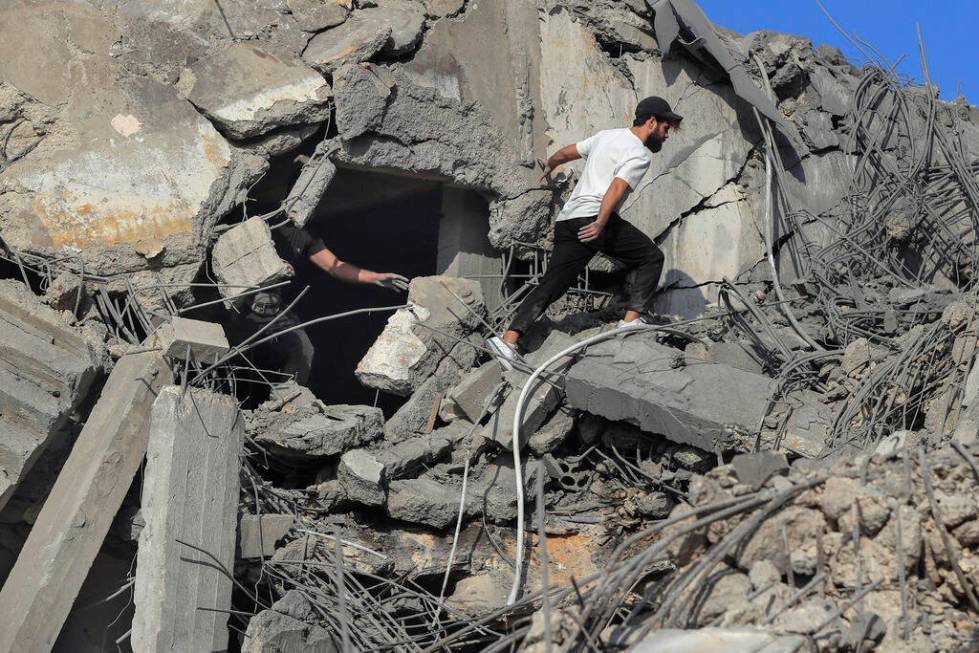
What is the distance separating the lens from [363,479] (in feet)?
20.4

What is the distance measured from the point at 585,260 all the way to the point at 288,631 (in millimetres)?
2711

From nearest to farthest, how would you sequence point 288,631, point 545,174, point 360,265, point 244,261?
point 288,631, point 244,261, point 545,174, point 360,265

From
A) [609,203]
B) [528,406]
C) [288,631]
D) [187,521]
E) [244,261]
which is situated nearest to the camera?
[187,521]

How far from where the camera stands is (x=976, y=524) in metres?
3.81

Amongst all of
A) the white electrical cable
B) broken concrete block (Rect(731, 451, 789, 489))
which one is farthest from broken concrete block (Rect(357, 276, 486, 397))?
broken concrete block (Rect(731, 451, 789, 489))

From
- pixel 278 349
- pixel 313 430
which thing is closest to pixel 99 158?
pixel 278 349

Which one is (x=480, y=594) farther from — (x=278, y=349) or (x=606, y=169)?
(x=606, y=169)

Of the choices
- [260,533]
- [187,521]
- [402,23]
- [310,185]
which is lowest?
[260,533]

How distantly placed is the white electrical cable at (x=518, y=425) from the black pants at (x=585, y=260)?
1.07 ft

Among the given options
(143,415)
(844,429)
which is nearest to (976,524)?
(844,429)

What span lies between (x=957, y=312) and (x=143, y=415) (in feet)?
13.3

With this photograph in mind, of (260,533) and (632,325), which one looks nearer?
(260,533)

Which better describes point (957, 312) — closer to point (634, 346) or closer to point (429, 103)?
point (634, 346)

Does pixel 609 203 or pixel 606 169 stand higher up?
pixel 606 169
